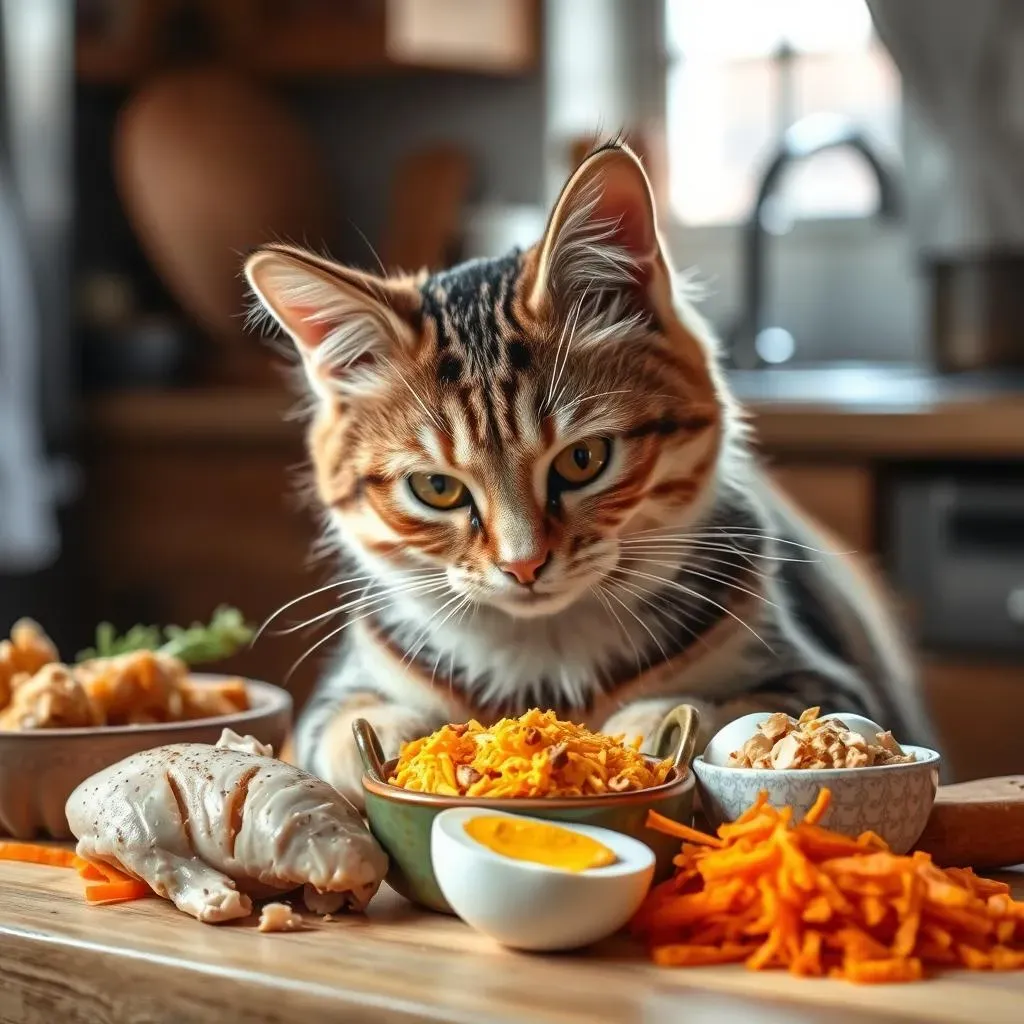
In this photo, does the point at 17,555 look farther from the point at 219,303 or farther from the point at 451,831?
the point at 451,831

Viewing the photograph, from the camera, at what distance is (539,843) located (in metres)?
0.92

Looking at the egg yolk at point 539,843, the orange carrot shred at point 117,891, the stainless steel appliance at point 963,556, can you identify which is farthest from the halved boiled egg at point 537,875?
the stainless steel appliance at point 963,556

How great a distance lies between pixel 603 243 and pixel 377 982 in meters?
0.66

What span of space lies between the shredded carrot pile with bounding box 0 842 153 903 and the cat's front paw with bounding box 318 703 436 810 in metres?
0.21

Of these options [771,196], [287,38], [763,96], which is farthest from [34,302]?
[763,96]

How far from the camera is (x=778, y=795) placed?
98 cm

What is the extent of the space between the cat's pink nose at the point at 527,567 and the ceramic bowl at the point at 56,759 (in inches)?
10.5

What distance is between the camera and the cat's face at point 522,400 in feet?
4.04

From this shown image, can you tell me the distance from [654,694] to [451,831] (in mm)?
447

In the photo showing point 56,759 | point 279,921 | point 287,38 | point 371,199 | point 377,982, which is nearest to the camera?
point 377,982

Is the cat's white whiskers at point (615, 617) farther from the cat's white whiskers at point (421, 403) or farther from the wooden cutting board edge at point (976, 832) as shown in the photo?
the wooden cutting board edge at point (976, 832)

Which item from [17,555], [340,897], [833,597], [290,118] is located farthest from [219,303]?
[340,897]

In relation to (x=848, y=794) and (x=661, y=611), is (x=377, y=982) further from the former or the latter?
(x=661, y=611)

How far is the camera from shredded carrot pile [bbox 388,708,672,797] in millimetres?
972
